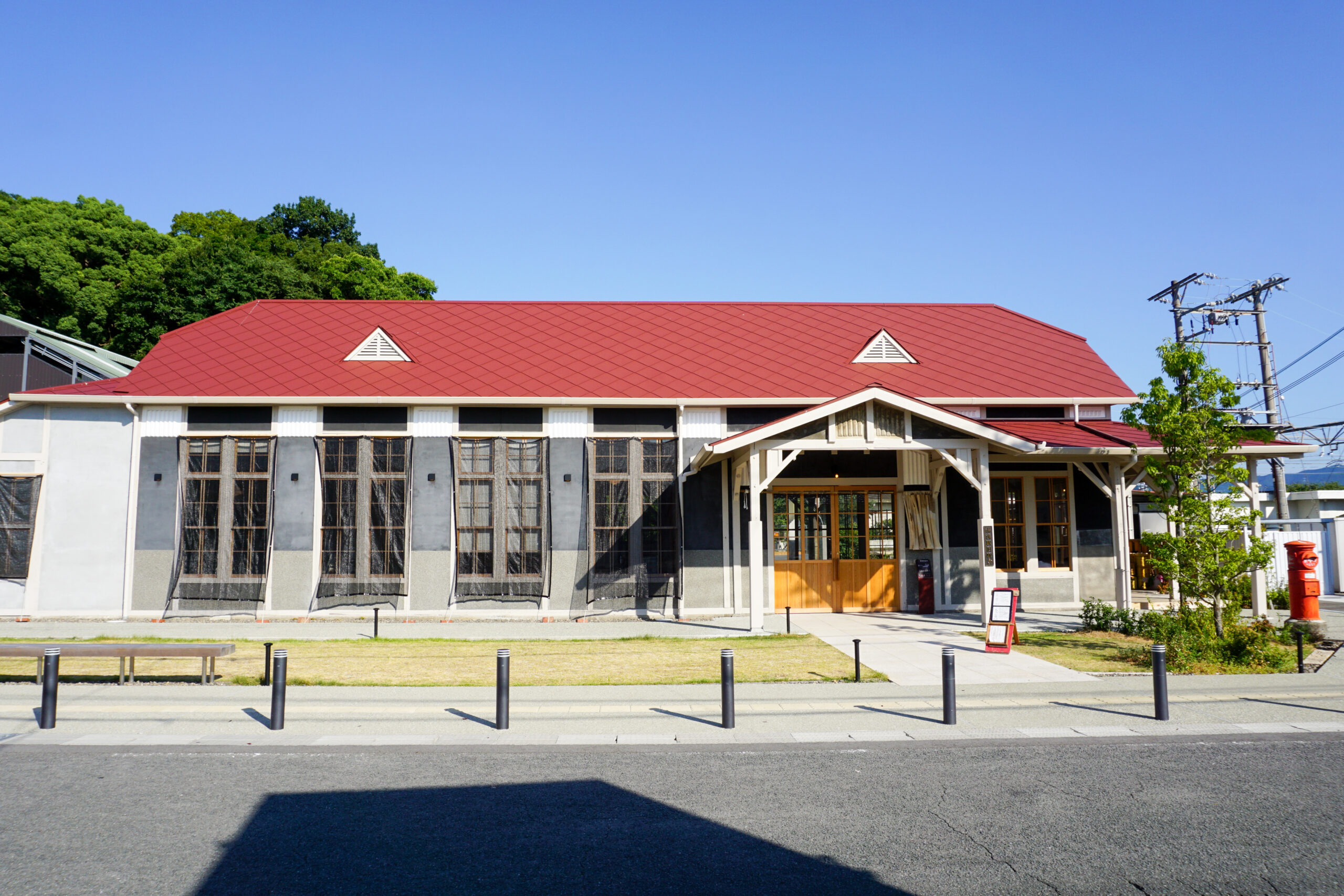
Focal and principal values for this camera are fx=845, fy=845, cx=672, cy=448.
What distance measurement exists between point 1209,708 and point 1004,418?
430 inches

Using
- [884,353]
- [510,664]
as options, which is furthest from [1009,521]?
[510,664]

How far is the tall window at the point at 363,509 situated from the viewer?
58.2 feet

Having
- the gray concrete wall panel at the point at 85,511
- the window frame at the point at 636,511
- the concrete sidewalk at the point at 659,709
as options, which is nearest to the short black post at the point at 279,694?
the concrete sidewalk at the point at 659,709

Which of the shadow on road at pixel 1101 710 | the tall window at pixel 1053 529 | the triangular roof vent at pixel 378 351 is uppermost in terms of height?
the triangular roof vent at pixel 378 351

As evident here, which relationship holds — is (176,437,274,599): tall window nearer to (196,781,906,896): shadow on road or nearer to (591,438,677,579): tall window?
(591,438,677,579): tall window

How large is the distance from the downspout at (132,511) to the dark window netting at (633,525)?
9.39 metres

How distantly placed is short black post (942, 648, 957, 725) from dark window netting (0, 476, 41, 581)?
18.2 metres

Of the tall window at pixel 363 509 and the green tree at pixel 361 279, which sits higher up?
the green tree at pixel 361 279

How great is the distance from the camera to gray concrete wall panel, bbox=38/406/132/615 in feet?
57.2

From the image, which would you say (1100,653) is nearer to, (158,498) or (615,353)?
(615,353)

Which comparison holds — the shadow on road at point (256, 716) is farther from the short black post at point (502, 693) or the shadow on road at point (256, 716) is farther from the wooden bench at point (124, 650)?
the short black post at point (502, 693)

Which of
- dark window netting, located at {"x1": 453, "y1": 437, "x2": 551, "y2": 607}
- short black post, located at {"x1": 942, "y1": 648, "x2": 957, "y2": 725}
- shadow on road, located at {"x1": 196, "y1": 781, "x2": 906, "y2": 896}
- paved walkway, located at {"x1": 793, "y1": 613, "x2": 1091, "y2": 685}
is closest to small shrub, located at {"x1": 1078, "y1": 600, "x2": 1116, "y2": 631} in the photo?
paved walkway, located at {"x1": 793, "y1": 613, "x2": 1091, "y2": 685}

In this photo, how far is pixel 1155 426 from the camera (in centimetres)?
1327

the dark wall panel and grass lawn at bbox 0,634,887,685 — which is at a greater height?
the dark wall panel
